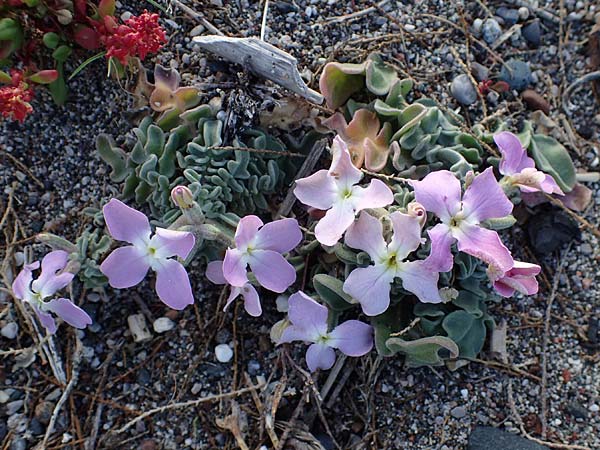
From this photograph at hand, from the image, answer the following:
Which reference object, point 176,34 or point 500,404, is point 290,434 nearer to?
point 500,404

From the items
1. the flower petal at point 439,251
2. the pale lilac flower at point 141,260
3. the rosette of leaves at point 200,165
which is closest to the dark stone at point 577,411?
the flower petal at point 439,251

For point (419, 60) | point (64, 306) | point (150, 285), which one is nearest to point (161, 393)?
point (150, 285)

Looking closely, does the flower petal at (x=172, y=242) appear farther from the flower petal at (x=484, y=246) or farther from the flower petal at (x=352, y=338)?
the flower petal at (x=484, y=246)

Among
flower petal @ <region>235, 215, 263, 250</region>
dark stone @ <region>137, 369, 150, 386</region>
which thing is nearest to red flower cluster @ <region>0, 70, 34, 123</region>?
flower petal @ <region>235, 215, 263, 250</region>

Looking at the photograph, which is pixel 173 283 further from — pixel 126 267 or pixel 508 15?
pixel 508 15

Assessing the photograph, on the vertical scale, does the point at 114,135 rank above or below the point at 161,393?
above

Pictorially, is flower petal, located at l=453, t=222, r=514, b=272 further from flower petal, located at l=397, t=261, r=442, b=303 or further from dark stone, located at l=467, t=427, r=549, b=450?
dark stone, located at l=467, t=427, r=549, b=450
